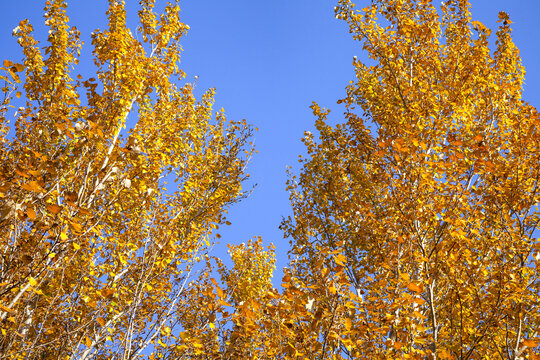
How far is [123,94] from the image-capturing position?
6.00 meters

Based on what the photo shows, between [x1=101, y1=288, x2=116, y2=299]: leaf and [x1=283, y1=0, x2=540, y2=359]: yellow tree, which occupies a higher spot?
[x1=283, y1=0, x2=540, y2=359]: yellow tree

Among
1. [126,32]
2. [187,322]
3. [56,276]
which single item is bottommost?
[56,276]

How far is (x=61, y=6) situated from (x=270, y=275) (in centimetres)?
1040

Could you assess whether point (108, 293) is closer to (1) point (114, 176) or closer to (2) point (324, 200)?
(1) point (114, 176)

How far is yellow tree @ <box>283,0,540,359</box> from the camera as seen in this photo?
4086 millimetres

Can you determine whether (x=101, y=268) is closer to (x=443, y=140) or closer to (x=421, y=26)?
(x=443, y=140)

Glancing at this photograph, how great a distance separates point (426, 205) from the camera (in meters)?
4.70

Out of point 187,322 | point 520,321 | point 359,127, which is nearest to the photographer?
point 520,321

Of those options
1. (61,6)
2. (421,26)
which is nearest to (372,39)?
(421,26)

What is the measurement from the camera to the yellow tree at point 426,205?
4086 millimetres

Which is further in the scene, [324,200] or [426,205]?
[324,200]

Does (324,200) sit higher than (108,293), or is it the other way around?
(324,200)

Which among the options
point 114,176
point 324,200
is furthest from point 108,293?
point 324,200

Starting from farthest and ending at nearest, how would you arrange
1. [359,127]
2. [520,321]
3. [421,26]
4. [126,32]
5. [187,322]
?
[187,322] → [359,127] → [421,26] → [126,32] → [520,321]
